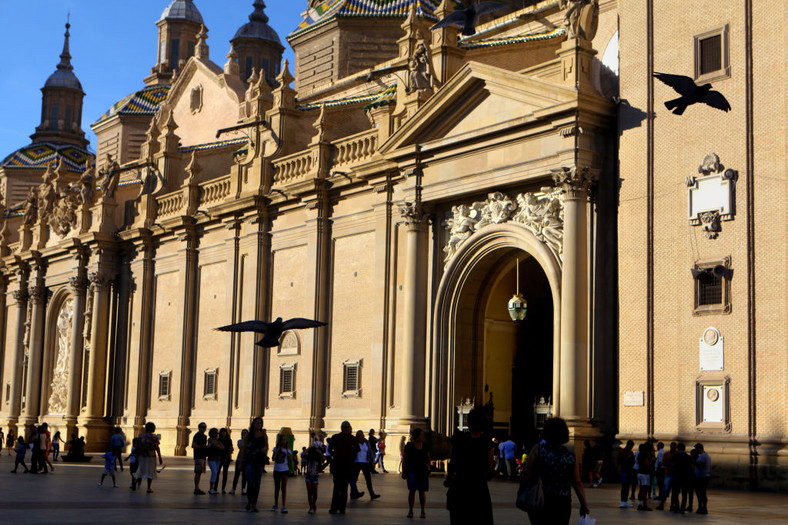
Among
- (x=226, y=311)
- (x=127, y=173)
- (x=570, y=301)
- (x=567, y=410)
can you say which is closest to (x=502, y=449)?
(x=567, y=410)

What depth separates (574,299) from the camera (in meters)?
28.7

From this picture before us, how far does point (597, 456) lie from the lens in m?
27.3

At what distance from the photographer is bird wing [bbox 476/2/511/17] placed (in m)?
43.7

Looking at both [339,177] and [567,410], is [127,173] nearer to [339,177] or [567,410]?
[339,177]

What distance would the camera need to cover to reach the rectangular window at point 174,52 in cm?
7706

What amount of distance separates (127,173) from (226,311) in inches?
926

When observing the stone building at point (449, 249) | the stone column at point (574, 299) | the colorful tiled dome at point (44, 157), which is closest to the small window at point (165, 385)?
the stone building at point (449, 249)

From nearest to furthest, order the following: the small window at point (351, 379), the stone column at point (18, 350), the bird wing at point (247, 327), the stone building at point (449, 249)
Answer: the stone building at point (449, 249) < the bird wing at point (247, 327) < the small window at point (351, 379) < the stone column at point (18, 350)

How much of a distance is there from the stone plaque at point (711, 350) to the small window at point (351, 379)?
13.5 metres

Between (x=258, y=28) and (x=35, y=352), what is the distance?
29.0m

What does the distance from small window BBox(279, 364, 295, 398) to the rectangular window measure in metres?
41.5

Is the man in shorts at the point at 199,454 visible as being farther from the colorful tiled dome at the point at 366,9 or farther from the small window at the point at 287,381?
the colorful tiled dome at the point at 366,9

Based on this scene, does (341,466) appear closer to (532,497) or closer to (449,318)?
(532,497)

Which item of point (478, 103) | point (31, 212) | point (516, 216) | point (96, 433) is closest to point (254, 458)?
point (516, 216)
